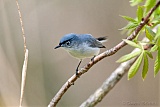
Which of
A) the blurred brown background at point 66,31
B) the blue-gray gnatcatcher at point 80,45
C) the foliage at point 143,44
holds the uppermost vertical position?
the foliage at point 143,44

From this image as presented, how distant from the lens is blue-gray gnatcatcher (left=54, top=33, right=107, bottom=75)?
1812 mm

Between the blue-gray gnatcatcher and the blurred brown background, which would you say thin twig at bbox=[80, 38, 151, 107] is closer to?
the blue-gray gnatcatcher

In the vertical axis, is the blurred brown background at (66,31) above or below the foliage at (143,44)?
below

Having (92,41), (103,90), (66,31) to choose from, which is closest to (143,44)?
(103,90)

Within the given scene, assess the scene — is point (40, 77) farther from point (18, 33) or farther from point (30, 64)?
point (18, 33)

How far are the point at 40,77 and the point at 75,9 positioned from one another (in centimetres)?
155

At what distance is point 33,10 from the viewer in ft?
11.6

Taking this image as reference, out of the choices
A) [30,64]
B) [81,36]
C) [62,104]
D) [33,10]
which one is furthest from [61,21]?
[81,36]

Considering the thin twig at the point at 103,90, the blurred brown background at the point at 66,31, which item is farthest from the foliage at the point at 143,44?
the blurred brown background at the point at 66,31

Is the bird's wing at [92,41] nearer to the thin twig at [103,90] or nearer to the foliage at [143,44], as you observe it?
the thin twig at [103,90]

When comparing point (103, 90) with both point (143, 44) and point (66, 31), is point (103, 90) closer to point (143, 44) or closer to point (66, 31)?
point (143, 44)

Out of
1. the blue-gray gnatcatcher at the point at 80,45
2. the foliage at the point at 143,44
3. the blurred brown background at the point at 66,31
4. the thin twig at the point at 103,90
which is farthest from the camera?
the blurred brown background at the point at 66,31

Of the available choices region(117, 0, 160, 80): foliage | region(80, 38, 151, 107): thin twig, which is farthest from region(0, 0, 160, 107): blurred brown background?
region(117, 0, 160, 80): foliage

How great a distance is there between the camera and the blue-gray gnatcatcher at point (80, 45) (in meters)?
1.81
